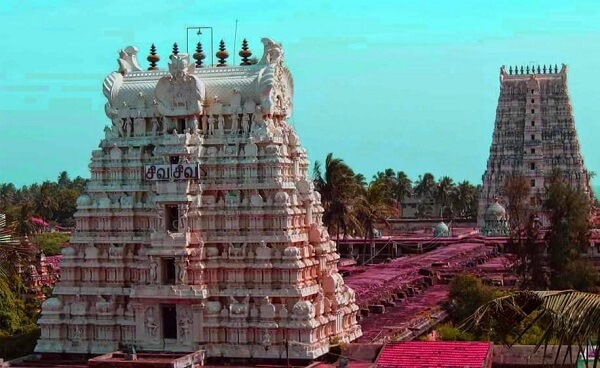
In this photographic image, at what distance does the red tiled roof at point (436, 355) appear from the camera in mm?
32562

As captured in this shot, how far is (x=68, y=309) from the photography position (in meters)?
37.9

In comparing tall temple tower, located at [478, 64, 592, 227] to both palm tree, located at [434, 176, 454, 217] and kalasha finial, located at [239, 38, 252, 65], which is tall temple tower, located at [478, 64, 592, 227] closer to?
palm tree, located at [434, 176, 454, 217]

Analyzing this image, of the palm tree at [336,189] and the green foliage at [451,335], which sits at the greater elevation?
the palm tree at [336,189]

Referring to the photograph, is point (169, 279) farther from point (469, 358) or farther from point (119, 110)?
point (469, 358)

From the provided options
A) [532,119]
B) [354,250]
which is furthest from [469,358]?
[532,119]

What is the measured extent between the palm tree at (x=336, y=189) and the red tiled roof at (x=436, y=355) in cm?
3190

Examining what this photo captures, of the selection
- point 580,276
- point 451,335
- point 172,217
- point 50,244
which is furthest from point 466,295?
point 50,244

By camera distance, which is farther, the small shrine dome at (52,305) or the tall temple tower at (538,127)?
the tall temple tower at (538,127)

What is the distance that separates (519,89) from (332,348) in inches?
2957

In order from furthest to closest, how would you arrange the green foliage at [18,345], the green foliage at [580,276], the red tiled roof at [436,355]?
the green foliage at [580,276] < the green foliage at [18,345] < the red tiled roof at [436,355]

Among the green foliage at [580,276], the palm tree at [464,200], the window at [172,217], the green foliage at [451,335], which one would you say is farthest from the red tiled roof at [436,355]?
the palm tree at [464,200]

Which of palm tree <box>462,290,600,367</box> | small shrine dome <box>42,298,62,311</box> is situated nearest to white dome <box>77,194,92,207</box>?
small shrine dome <box>42,298,62,311</box>

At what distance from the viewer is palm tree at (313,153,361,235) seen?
65.8m

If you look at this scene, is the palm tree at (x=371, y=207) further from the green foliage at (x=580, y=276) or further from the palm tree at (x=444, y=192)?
the palm tree at (x=444, y=192)
